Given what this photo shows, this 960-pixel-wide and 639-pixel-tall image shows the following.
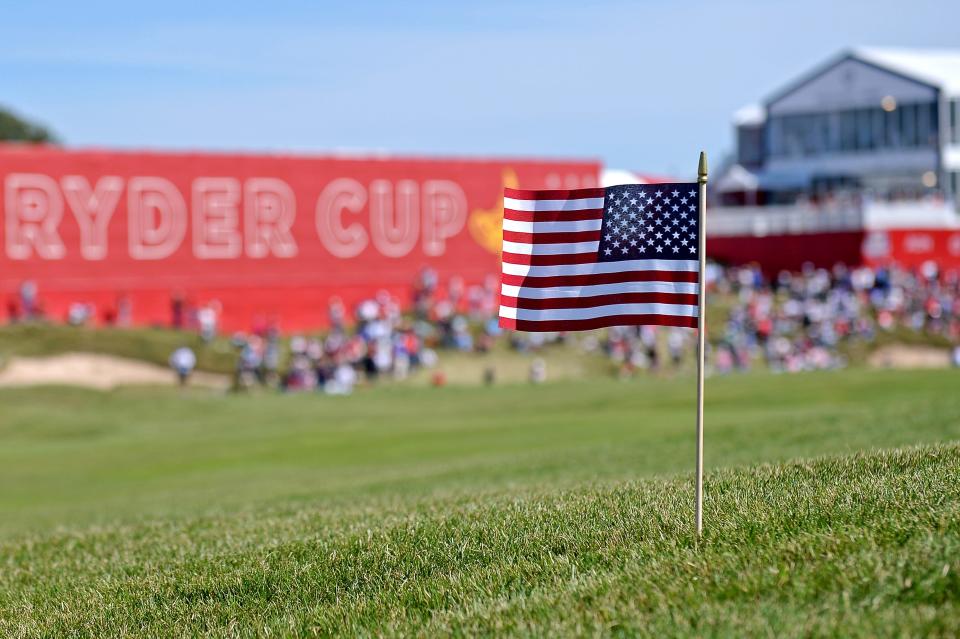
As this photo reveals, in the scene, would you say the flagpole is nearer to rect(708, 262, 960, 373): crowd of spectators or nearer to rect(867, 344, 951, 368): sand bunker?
rect(708, 262, 960, 373): crowd of spectators

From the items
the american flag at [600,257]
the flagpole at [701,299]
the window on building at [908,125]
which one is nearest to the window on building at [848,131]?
the window on building at [908,125]

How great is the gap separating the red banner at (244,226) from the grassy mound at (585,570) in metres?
34.9

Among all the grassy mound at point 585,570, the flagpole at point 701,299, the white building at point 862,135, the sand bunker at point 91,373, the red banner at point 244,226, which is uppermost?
the white building at point 862,135

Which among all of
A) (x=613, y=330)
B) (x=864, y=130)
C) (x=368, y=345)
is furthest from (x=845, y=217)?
(x=368, y=345)

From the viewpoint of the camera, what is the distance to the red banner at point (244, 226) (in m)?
43.6

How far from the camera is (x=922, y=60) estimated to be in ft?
213

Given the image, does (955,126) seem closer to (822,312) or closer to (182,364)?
(822,312)

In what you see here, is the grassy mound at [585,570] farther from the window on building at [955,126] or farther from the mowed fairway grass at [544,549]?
the window on building at [955,126]

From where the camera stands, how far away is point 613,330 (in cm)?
4175

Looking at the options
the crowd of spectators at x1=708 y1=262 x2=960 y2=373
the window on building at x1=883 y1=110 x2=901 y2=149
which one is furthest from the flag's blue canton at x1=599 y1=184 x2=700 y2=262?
the window on building at x1=883 y1=110 x2=901 y2=149

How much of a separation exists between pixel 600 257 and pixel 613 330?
34.0 m

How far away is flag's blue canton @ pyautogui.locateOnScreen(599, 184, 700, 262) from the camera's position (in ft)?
25.1

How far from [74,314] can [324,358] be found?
9.96 m

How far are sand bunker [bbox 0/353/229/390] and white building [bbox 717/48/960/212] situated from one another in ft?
99.9
